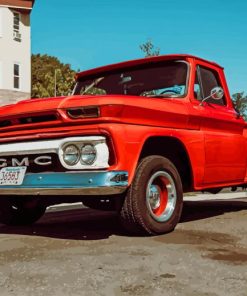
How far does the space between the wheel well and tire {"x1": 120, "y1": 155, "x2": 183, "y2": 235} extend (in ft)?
0.52

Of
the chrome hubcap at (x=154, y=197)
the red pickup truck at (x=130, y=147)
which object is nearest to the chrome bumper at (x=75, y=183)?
the red pickup truck at (x=130, y=147)

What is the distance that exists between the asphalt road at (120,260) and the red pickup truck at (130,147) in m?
0.33

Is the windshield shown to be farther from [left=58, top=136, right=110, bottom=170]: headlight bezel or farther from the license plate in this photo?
the license plate

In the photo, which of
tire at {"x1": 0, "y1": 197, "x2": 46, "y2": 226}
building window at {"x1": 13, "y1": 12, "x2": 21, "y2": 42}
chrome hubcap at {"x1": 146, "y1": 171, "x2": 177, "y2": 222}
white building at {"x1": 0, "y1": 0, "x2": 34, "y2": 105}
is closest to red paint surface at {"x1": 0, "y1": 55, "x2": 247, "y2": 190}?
chrome hubcap at {"x1": 146, "y1": 171, "x2": 177, "y2": 222}

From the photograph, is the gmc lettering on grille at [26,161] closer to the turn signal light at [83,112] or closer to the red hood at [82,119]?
the red hood at [82,119]

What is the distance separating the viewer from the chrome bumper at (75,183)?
425 cm

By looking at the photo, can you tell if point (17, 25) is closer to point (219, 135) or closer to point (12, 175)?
point (219, 135)

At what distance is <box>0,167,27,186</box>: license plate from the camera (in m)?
4.70

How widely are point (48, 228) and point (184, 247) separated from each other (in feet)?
6.32

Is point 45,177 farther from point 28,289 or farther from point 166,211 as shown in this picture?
point 28,289

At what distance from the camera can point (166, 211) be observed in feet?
16.3

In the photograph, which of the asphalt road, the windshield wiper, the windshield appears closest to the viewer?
the asphalt road

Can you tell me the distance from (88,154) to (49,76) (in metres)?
35.8

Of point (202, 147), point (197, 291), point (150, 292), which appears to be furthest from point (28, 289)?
point (202, 147)
